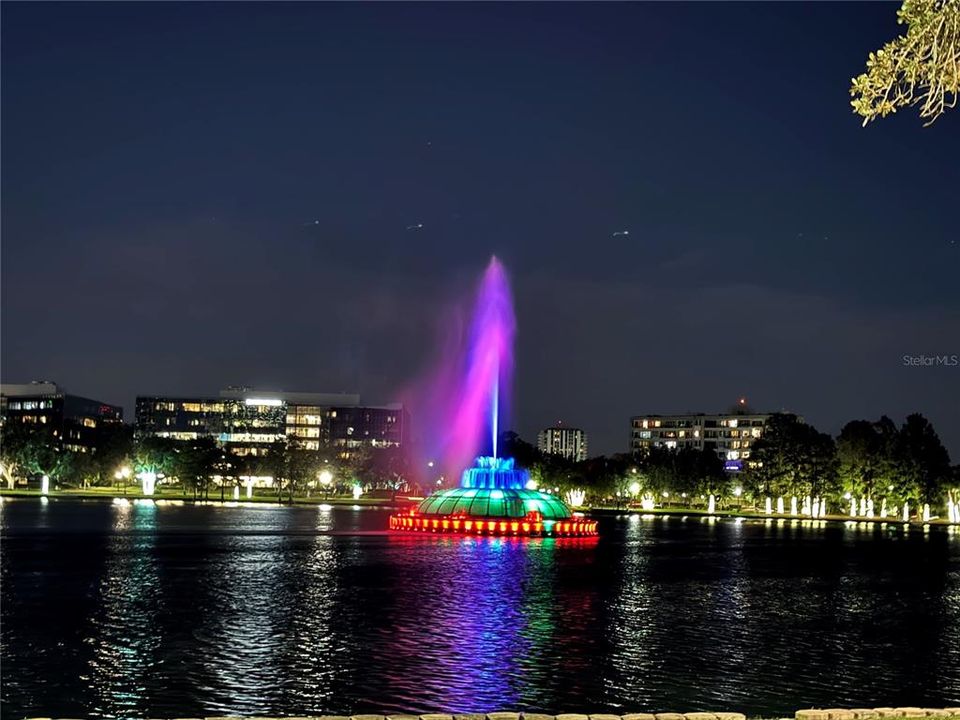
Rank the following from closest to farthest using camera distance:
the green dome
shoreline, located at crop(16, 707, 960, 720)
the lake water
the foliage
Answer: shoreline, located at crop(16, 707, 960, 720)
the lake water
the green dome
the foliage

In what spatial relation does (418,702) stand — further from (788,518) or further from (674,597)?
(788,518)

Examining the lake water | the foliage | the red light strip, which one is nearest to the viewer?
the lake water

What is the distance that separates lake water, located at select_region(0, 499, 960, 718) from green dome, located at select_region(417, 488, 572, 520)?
2334 centimetres

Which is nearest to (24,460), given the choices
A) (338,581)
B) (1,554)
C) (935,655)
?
(1,554)

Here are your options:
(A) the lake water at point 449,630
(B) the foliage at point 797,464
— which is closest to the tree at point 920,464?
(B) the foliage at point 797,464

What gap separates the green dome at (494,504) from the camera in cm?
10212

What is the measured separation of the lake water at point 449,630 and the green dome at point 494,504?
2334cm

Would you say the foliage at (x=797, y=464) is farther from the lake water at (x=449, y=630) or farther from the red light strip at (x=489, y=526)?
the lake water at (x=449, y=630)

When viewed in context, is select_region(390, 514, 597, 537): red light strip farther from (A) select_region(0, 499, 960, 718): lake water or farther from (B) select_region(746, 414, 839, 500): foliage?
(B) select_region(746, 414, 839, 500): foliage

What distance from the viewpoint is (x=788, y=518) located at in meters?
174

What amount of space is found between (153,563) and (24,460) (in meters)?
148

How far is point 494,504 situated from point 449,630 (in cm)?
6350

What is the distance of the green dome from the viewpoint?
4021 inches

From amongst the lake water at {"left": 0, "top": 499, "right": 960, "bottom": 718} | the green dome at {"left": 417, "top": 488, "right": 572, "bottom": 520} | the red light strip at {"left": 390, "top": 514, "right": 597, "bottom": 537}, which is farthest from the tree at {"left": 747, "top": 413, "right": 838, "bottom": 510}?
the lake water at {"left": 0, "top": 499, "right": 960, "bottom": 718}
